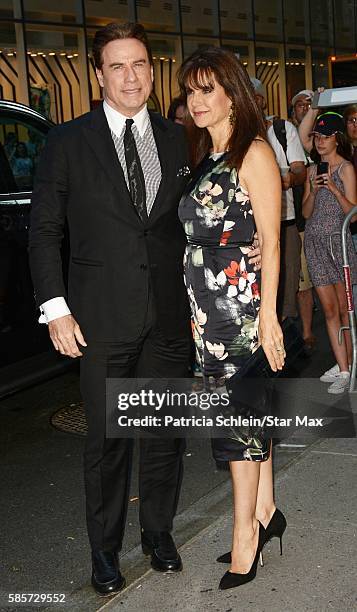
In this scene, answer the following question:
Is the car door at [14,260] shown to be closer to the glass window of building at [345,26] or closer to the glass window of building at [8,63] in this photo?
the glass window of building at [8,63]

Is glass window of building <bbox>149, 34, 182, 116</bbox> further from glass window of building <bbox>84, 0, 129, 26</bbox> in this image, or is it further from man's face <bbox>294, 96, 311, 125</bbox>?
man's face <bbox>294, 96, 311, 125</bbox>

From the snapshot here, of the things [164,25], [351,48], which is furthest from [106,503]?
[351,48]

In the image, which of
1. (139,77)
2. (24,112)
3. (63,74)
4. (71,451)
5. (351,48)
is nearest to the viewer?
(139,77)

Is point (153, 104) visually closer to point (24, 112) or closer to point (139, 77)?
point (24, 112)

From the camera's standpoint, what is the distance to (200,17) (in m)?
19.3

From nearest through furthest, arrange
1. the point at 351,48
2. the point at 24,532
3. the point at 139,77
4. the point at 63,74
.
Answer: the point at 139,77
the point at 24,532
the point at 63,74
the point at 351,48

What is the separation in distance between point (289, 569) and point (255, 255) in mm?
1274

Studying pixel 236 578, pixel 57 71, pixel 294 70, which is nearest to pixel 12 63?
pixel 57 71

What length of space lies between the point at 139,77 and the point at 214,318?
0.97m

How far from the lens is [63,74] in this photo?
616 inches

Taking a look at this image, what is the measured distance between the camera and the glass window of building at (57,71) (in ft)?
49.3

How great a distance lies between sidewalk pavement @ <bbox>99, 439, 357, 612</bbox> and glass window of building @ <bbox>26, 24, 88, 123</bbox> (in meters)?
11.6

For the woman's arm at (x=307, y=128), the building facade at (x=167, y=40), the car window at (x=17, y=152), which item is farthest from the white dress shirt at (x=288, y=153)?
the building facade at (x=167, y=40)

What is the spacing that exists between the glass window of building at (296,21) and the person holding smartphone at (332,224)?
1693 centimetres
